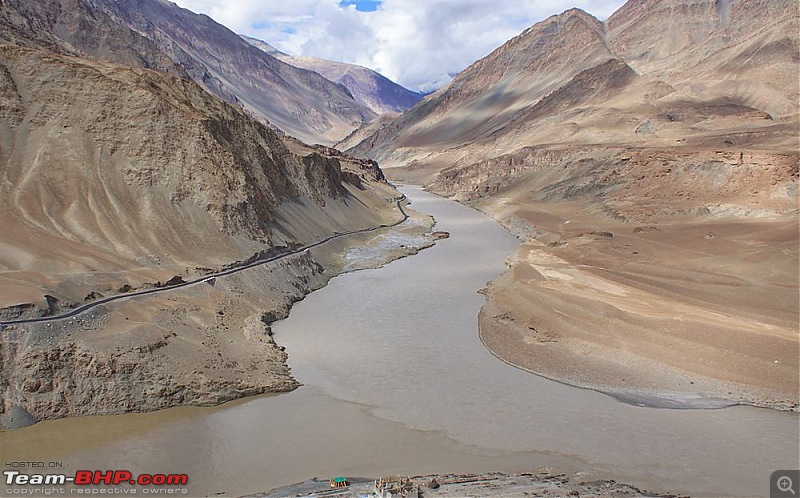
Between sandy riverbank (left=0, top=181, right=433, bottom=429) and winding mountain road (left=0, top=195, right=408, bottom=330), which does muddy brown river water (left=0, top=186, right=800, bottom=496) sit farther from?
winding mountain road (left=0, top=195, right=408, bottom=330)

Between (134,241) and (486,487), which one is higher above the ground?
(134,241)

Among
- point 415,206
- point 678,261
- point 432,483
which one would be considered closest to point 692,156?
point 678,261

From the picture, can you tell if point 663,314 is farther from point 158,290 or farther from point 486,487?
point 158,290

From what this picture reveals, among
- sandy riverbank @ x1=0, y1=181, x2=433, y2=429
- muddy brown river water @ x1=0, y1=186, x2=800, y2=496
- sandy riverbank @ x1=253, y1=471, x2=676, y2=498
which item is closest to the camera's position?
sandy riverbank @ x1=253, y1=471, x2=676, y2=498

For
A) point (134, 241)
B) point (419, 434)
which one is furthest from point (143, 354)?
point (134, 241)

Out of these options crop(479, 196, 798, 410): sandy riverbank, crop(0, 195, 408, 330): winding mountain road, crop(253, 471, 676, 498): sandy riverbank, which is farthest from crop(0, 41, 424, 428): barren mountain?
crop(479, 196, 798, 410): sandy riverbank

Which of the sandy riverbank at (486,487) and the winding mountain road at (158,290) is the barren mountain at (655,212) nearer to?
Answer: the sandy riverbank at (486,487)
